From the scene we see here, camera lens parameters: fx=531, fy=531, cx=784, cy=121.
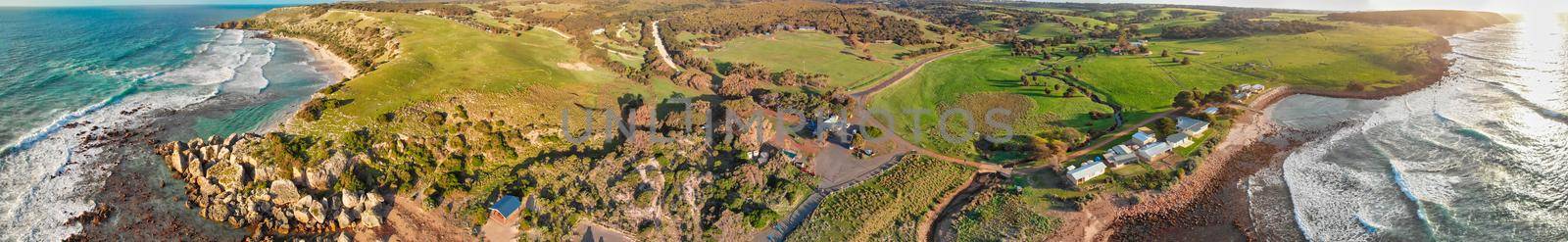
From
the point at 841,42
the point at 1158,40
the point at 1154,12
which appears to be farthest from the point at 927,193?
the point at 1154,12

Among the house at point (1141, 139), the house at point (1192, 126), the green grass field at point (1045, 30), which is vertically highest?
the green grass field at point (1045, 30)

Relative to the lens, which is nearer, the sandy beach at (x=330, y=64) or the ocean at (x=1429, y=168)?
the ocean at (x=1429, y=168)

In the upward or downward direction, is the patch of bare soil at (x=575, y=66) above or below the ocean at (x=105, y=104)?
above

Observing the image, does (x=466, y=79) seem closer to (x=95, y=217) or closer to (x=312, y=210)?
(x=312, y=210)

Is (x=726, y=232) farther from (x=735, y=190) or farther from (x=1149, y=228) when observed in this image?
(x=1149, y=228)

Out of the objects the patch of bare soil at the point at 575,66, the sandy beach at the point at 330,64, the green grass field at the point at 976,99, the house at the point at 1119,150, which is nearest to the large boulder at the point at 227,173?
the sandy beach at the point at 330,64

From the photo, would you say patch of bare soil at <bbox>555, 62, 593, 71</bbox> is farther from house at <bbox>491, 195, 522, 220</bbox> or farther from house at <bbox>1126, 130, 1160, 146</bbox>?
house at <bbox>1126, 130, 1160, 146</bbox>

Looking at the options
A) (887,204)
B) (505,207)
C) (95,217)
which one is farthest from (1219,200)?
(95,217)

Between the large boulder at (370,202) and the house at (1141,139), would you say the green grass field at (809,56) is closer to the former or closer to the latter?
the house at (1141,139)
